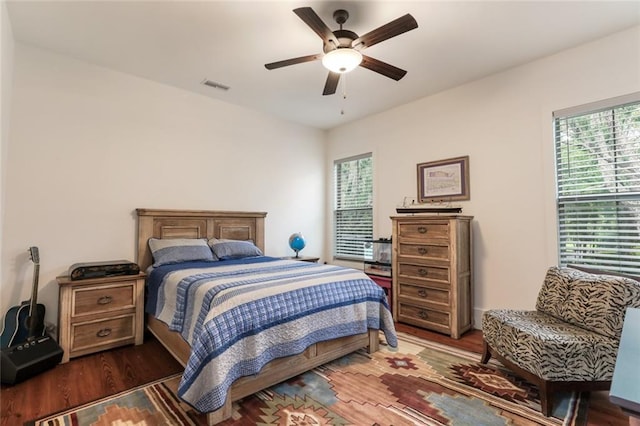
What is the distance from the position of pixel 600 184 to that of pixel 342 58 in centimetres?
250

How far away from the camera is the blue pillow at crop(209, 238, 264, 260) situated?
350 cm

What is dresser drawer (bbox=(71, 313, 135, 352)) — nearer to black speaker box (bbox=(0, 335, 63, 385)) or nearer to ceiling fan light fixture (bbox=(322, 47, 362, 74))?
black speaker box (bbox=(0, 335, 63, 385))

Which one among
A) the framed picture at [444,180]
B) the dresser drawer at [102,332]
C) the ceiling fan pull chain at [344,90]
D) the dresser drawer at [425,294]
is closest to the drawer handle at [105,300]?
the dresser drawer at [102,332]

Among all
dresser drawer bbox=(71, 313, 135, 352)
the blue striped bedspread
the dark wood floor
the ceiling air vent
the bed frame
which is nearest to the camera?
the blue striped bedspread

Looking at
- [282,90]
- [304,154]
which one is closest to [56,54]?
[282,90]

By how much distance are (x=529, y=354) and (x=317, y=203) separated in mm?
3619

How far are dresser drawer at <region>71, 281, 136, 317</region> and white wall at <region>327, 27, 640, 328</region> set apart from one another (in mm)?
3398

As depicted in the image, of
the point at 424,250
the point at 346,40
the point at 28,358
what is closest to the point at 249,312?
the point at 28,358

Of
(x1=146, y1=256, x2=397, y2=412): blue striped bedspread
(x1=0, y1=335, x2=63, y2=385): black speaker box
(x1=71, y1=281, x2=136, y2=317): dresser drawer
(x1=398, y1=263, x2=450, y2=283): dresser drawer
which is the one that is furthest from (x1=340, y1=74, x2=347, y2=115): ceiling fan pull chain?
(x1=0, y1=335, x2=63, y2=385): black speaker box

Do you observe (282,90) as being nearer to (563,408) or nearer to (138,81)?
(138,81)

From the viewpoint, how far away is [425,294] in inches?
131

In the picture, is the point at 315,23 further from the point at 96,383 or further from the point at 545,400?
the point at 96,383

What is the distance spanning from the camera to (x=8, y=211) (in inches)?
105

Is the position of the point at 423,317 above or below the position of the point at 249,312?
below
